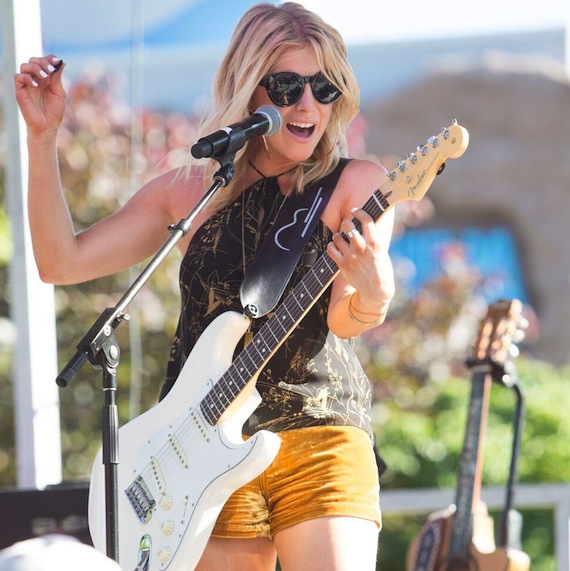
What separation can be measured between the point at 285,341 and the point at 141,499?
0.56 meters

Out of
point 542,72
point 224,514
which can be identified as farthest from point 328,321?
point 542,72

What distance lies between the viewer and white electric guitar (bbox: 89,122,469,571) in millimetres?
2605

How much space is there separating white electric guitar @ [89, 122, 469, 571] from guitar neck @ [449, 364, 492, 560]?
150 centimetres

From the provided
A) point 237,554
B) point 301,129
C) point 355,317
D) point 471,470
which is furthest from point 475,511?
point 301,129

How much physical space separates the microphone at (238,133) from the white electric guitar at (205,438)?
0.34 meters

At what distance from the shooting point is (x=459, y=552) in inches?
156

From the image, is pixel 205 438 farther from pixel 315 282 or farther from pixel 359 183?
pixel 359 183

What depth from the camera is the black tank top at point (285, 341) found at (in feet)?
9.01

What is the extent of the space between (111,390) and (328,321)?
0.56 meters

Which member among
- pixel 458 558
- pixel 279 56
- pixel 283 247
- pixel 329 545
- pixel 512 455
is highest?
pixel 279 56

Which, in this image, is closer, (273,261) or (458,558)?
(273,261)

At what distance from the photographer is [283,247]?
111 inches

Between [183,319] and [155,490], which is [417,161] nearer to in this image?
[183,319]

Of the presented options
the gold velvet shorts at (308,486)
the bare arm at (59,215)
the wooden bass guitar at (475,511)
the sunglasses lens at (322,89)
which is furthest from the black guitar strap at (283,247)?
the wooden bass guitar at (475,511)
